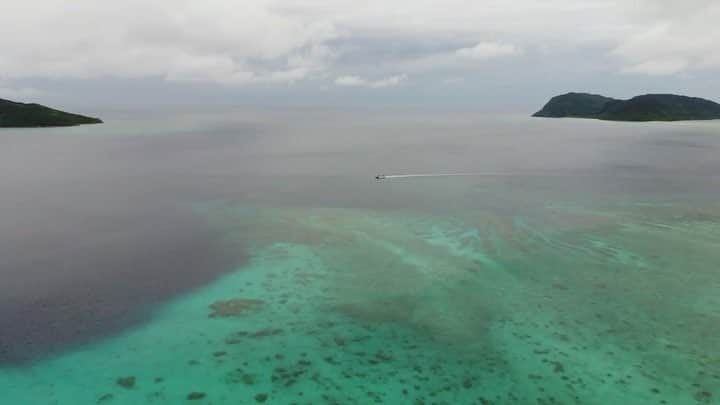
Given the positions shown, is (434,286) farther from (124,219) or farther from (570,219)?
(124,219)

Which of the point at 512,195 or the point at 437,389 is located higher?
the point at 512,195

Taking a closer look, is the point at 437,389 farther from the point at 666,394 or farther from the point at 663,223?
the point at 663,223

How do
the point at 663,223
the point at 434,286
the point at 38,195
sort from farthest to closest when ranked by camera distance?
the point at 38,195, the point at 663,223, the point at 434,286

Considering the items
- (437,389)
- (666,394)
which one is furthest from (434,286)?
(666,394)

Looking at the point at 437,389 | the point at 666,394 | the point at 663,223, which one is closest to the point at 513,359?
the point at 437,389

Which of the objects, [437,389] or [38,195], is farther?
[38,195]

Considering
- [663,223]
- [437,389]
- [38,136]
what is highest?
[38,136]

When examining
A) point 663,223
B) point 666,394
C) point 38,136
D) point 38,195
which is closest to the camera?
point 666,394
